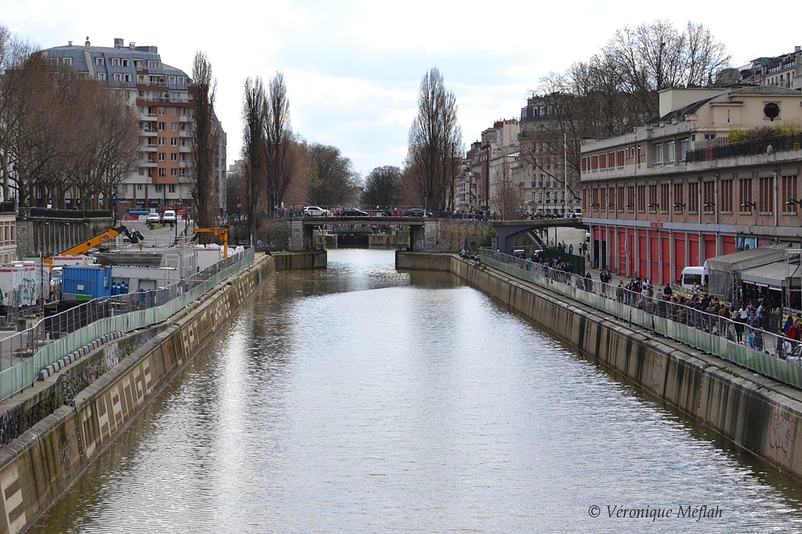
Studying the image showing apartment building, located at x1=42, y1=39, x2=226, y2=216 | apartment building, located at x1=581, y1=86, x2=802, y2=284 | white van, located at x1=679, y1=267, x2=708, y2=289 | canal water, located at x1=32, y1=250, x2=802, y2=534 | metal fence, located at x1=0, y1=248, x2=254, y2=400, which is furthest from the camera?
apartment building, located at x1=42, y1=39, x2=226, y2=216

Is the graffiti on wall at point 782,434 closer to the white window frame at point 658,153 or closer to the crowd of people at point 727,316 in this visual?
the crowd of people at point 727,316

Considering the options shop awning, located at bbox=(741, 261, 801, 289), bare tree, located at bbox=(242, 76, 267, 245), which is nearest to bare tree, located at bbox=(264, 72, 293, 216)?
bare tree, located at bbox=(242, 76, 267, 245)

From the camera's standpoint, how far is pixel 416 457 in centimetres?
2889

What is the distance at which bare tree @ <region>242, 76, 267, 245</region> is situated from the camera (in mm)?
109938

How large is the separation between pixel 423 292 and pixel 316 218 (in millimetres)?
32553

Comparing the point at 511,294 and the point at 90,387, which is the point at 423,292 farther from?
the point at 90,387

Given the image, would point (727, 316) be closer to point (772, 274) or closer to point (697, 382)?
point (772, 274)

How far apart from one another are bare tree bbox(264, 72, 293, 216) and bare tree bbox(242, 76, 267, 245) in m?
3.01

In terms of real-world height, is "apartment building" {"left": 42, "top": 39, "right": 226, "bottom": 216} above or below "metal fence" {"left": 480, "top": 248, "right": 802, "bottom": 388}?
above

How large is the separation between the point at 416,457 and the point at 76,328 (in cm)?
919

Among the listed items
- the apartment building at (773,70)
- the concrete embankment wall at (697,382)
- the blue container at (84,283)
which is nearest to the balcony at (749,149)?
the concrete embankment wall at (697,382)

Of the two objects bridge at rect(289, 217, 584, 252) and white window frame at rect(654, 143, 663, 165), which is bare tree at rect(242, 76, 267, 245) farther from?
white window frame at rect(654, 143, 663, 165)

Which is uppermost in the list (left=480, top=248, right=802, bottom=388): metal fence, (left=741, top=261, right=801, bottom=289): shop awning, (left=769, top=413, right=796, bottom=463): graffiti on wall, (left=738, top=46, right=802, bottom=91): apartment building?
(left=738, top=46, right=802, bottom=91): apartment building

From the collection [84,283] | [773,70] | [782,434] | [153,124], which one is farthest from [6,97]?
[773,70]
